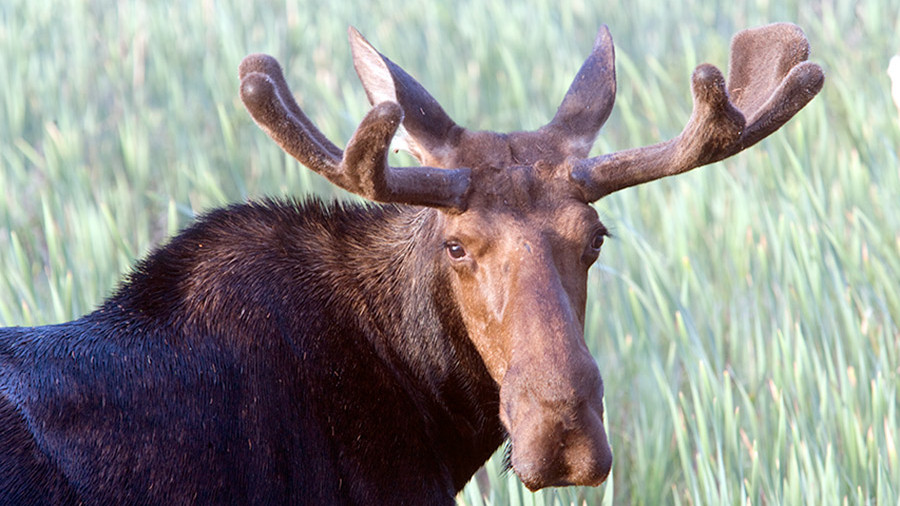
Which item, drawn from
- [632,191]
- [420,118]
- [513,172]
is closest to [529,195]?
[513,172]

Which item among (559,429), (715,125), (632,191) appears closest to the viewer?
(559,429)

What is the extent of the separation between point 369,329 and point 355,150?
0.49 metres

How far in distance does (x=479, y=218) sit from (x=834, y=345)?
173cm

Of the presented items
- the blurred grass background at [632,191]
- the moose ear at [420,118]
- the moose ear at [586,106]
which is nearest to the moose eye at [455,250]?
the moose ear at [420,118]

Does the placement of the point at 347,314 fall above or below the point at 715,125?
below

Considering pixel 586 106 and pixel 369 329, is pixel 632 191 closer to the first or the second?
pixel 586 106

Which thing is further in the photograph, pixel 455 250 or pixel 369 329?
pixel 369 329

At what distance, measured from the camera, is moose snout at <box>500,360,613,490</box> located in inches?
70.2

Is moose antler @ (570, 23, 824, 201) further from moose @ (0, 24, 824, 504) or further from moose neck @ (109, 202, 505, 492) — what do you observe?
moose neck @ (109, 202, 505, 492)

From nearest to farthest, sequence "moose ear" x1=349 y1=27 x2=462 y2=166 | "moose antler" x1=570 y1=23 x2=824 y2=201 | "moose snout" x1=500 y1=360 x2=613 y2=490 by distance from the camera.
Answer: "moose snout" x1=500 y1=360 x2=613 y2=490, "moose antler" x1=570 y1=23 x2=824 y2=201, "moose ear" x1=349 y1=27 x2=462 y2=166

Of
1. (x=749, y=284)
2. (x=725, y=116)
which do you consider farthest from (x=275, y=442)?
(x=749, y=284)

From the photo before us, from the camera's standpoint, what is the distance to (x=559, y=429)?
1795 millimetres

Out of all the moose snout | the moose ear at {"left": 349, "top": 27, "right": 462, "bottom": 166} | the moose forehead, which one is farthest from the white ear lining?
the moose snout

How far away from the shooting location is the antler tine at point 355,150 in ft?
5.96
